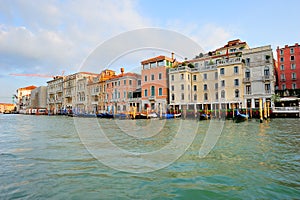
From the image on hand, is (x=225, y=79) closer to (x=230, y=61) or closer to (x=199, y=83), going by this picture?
(x=230, y=61)

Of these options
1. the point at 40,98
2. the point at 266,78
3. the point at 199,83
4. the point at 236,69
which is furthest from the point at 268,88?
the point at 40,98

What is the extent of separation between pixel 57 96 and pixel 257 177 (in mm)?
56324

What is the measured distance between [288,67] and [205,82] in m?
14.5

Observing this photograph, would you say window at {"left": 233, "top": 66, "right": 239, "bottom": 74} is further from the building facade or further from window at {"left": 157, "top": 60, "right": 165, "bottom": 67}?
window at {"left": 157, "top": 60, "right": 165, "bottom": 67}

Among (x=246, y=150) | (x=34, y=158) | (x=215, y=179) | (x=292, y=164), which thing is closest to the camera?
(x=215, y=179)

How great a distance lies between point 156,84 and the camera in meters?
29.1

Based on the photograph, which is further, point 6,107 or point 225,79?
point 6,107

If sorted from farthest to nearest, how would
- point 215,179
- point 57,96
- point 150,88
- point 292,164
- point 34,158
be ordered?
point 57,96
point 150,88
point 34,158
point 292,164
point 215,179

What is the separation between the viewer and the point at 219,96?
25312 millimetres

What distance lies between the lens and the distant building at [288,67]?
30391 millimetres

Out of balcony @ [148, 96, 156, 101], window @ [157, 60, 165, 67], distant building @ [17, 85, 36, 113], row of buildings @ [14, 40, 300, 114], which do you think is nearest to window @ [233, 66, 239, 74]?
row of buildings @ [14, 40, 300, 114]

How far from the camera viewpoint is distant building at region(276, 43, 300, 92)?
30391 mm

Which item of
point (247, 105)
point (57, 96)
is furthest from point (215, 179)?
point (57, 96)

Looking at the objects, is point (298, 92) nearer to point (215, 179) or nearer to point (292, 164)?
point (292, 164)
